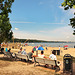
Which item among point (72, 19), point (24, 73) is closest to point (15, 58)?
point (24, 73)

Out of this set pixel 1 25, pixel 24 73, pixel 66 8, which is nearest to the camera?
pixel 66 8

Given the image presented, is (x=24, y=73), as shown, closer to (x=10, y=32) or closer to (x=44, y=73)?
(x=44, y=73)

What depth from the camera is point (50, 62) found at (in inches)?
249

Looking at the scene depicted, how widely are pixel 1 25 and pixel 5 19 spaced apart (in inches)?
28.0

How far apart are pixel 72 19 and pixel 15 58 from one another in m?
6.80

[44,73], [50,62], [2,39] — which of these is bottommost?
[44,73]

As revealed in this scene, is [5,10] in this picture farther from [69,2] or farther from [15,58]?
[69,2]

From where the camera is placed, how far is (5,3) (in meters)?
9.67

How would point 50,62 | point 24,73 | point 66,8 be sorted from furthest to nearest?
point 50,62 → point 24,73 → point 66,8

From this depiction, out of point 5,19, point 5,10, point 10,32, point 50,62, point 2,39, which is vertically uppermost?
point 5,10

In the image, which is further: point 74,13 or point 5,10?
point 5,10

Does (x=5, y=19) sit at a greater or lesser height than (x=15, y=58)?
greater

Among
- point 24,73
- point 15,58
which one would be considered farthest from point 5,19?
point 24,73

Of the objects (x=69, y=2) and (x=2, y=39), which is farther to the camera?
(x=2, y=39)
